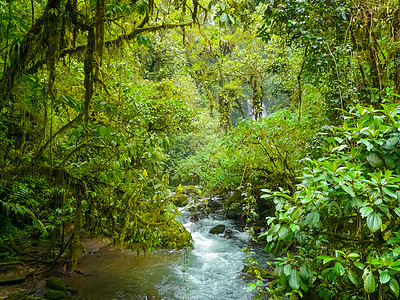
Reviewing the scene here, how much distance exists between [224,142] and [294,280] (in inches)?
175

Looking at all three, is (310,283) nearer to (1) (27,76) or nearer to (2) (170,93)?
(1) (27,76)

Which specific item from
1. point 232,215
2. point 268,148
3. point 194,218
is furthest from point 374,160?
point 194,218

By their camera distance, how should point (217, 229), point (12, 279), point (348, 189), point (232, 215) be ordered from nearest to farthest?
point (348, 189), point (12, 279), point (217, 229), point (232, 215)

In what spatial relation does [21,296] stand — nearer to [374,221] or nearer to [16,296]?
[16,296]

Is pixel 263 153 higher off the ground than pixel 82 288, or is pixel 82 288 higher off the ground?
pixel 263 153

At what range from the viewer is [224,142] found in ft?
20.4

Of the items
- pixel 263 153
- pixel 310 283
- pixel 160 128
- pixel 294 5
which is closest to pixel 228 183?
pixel 263 153

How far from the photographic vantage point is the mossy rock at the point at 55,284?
442cm

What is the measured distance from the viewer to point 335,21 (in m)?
4.28

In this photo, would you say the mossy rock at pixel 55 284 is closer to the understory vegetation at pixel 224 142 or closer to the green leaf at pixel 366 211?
the understory vegetation at pixel 224 142

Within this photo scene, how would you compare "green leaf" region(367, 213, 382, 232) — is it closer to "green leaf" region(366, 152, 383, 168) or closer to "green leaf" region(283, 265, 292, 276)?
"green leaf" region(366, 152, 383, 168)

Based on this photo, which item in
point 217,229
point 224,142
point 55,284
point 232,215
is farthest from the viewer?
point 232,215

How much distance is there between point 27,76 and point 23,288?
12.9 feet

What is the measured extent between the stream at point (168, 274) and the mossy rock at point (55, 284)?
0.31 meters
